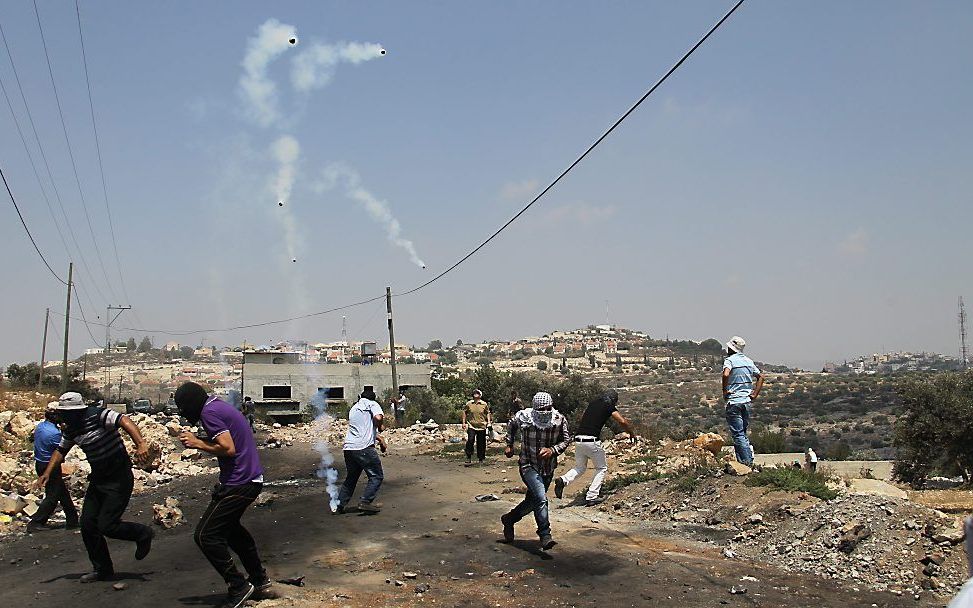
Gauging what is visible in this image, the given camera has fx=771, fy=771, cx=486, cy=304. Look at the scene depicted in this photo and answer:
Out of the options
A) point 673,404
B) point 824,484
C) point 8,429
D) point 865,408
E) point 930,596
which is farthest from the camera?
point 673,404

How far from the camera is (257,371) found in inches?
2499

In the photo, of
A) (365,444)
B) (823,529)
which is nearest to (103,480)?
(365,444)

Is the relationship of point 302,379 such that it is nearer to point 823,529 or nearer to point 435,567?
point 435,567

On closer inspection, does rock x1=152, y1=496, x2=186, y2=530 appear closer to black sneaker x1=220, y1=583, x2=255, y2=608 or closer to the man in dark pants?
the man in dark pants

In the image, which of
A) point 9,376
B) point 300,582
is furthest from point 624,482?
point 9,376

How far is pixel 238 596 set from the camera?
20.9 ft

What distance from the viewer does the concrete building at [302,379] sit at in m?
63.0

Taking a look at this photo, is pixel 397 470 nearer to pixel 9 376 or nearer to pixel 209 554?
pixel 209 554

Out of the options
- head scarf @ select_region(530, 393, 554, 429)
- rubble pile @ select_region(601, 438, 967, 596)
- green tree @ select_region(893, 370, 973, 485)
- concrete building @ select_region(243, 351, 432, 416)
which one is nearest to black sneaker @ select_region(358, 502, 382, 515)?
rubble pile @ select_region(601, 438, 967, 596)

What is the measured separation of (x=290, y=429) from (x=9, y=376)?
112 ft

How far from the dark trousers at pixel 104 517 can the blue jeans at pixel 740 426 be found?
8104mm

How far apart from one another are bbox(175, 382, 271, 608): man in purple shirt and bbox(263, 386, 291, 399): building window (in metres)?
59.2

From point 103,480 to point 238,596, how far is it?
2061 mm

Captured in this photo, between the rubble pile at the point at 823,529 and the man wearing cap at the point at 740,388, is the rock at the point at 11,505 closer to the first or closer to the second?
the rubble pile at the point at 823,529
